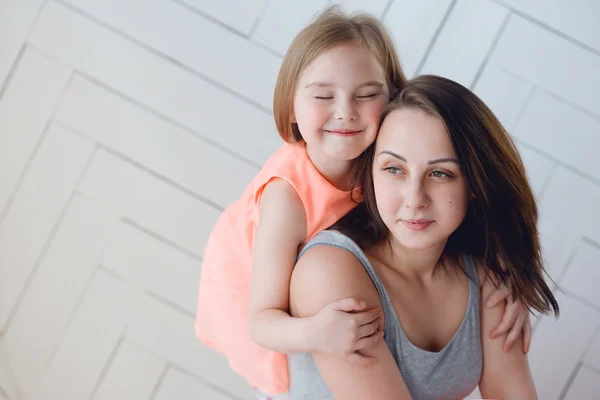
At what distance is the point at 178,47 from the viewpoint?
2.34m

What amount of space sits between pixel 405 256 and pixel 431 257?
0.18 ft

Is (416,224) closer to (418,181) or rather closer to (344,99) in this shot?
(418,181)

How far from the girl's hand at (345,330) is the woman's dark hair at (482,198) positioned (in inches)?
6.7

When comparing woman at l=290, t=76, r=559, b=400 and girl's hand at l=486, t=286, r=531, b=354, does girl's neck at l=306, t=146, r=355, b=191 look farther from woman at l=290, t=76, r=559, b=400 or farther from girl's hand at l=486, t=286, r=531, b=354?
girl's hand at l=486, t=286, r=531, b=354

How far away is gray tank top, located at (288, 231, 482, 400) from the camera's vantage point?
51.4 inches

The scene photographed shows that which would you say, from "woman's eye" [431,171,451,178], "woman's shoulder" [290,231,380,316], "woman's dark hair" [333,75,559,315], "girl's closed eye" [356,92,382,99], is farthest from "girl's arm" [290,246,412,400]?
"girl's closed eye" [356,92,382,99]

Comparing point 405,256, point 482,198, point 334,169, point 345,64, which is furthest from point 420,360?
point 345,64

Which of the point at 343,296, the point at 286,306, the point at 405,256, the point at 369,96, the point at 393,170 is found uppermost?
the point at 369,96

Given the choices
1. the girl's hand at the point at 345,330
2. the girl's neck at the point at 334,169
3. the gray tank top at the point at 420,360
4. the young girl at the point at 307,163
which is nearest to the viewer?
the girl's hand at the point at 345,330

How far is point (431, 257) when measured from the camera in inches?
55.1

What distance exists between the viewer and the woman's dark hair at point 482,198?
1.23 m

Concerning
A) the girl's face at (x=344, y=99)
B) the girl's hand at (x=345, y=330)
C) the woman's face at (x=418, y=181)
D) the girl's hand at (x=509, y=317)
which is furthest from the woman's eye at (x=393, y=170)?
the girl's hand at (x=509, y=317)

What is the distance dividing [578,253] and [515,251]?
1138 mm

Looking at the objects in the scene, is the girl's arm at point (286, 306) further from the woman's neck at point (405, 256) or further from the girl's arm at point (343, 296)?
the woman's neck at point (405, 256)
